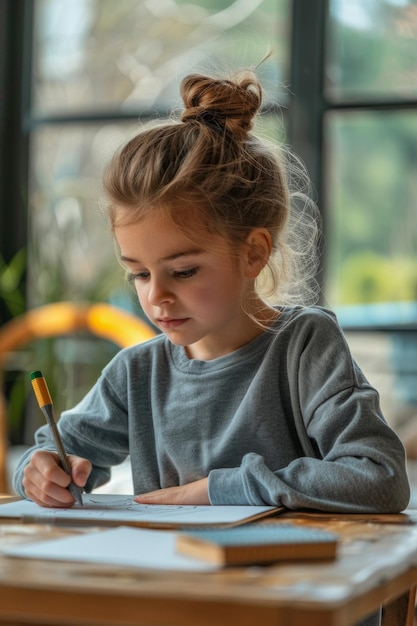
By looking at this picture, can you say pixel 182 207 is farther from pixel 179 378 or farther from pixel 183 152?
pixel 179 378

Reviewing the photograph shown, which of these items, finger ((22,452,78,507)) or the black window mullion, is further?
the black window mullion

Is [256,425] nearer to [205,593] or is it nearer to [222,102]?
[222,102]

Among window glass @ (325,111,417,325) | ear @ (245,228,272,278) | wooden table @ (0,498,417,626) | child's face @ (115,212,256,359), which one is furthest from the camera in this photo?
window glass @ (325,111,417,325)

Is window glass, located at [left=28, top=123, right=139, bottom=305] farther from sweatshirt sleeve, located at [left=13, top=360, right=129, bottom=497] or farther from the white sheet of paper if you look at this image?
the white sheet of paper

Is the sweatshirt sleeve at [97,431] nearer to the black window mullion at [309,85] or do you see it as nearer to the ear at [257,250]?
the ear at [257,250]

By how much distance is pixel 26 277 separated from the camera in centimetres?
391

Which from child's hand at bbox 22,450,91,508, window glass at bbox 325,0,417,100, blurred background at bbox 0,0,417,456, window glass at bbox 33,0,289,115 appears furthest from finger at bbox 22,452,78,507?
window glass at bbox 33,0,289,115

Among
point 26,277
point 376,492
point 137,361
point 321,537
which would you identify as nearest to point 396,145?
point 26,277

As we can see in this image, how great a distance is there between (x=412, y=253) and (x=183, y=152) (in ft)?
7.22

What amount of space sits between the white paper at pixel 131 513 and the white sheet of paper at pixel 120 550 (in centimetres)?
9

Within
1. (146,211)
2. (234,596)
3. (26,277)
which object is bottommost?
(26,277)

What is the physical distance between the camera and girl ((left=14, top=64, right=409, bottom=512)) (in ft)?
4.06

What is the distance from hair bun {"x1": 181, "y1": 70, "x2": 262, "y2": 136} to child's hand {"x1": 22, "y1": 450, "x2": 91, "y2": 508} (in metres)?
0.48

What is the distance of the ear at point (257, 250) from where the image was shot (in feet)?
4.65
